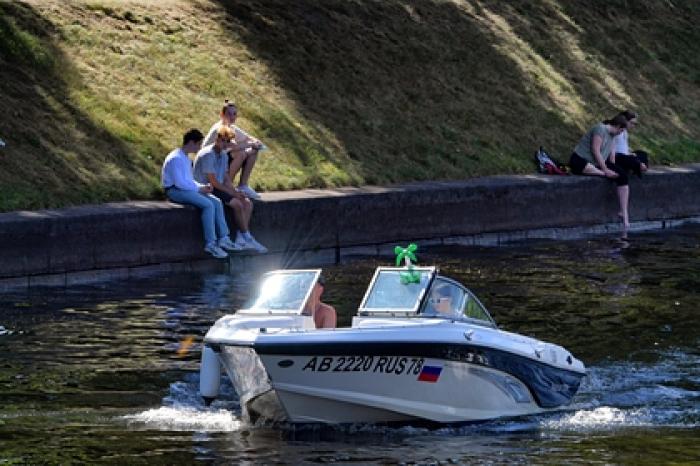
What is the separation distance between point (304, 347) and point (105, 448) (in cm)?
172

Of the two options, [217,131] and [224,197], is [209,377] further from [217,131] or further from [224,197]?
[217,131]

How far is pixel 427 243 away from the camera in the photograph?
26.2m

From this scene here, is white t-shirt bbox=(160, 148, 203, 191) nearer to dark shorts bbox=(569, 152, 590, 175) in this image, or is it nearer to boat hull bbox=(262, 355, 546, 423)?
dark shorts bbox=(569, 152, 590, 175)

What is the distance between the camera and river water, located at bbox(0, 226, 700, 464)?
13547 millimetres

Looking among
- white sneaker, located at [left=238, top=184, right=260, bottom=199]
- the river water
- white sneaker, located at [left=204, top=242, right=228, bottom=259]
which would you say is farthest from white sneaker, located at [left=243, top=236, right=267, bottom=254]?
white sneaker, located at [left=238, top=184, right=260, bottom=199]

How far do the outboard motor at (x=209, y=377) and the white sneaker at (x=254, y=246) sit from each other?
8.66m

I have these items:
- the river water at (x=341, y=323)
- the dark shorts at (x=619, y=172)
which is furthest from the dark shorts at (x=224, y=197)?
the dark shorts at (x=619, y=172)

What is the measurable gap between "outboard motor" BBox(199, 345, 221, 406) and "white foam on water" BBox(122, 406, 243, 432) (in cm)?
19

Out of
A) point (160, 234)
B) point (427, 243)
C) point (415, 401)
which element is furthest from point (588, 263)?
point (415, 401)

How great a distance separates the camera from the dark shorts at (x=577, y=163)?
1166 inches

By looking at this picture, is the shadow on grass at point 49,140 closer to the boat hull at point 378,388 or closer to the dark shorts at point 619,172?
the dark shorts at point 619,172

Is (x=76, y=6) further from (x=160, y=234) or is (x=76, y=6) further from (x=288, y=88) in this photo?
(x=160, y=234)

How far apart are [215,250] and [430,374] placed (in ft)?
28.8

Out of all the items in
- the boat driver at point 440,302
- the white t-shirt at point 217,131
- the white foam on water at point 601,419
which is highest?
the white t-shirt at point 217,131
